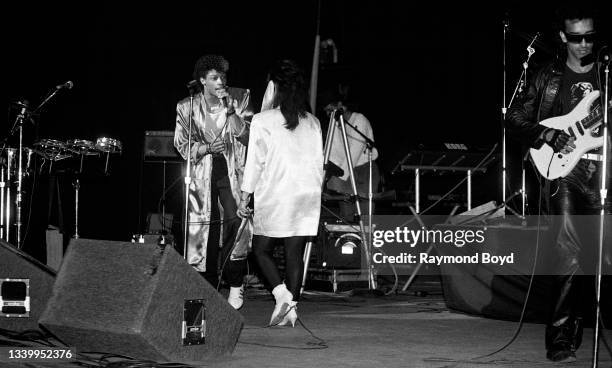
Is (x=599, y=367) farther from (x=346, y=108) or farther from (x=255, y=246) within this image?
(x=346, y=108)

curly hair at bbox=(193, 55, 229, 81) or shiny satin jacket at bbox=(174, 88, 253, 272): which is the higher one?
curly hair at bbox=(193, 55, 229, 81)

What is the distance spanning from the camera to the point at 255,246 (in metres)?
5.91

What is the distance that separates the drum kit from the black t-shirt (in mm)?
5303

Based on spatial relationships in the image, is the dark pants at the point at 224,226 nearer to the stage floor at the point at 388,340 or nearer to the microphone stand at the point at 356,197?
the stage floor at the point at 388,340

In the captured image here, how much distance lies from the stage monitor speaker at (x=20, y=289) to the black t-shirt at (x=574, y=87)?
2898mm

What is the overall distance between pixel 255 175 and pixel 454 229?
2502 millimetres

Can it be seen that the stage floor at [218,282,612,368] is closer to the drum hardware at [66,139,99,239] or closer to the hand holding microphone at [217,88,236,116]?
the hand holding microphone at [217,88,236,116]

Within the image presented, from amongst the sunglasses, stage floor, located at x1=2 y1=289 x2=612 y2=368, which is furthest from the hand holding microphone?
the sunglasses

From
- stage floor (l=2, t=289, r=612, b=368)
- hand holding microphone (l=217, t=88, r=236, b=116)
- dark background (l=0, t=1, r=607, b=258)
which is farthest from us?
dark background (l=0, t=1, r=607, b=258)

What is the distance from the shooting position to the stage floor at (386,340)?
4465 millimetres

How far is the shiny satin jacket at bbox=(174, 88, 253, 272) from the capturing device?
6.62m

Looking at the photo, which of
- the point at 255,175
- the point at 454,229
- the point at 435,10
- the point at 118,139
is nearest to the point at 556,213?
the point at 255,175

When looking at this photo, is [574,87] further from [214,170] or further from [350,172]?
[350,172]

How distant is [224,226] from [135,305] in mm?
2756
